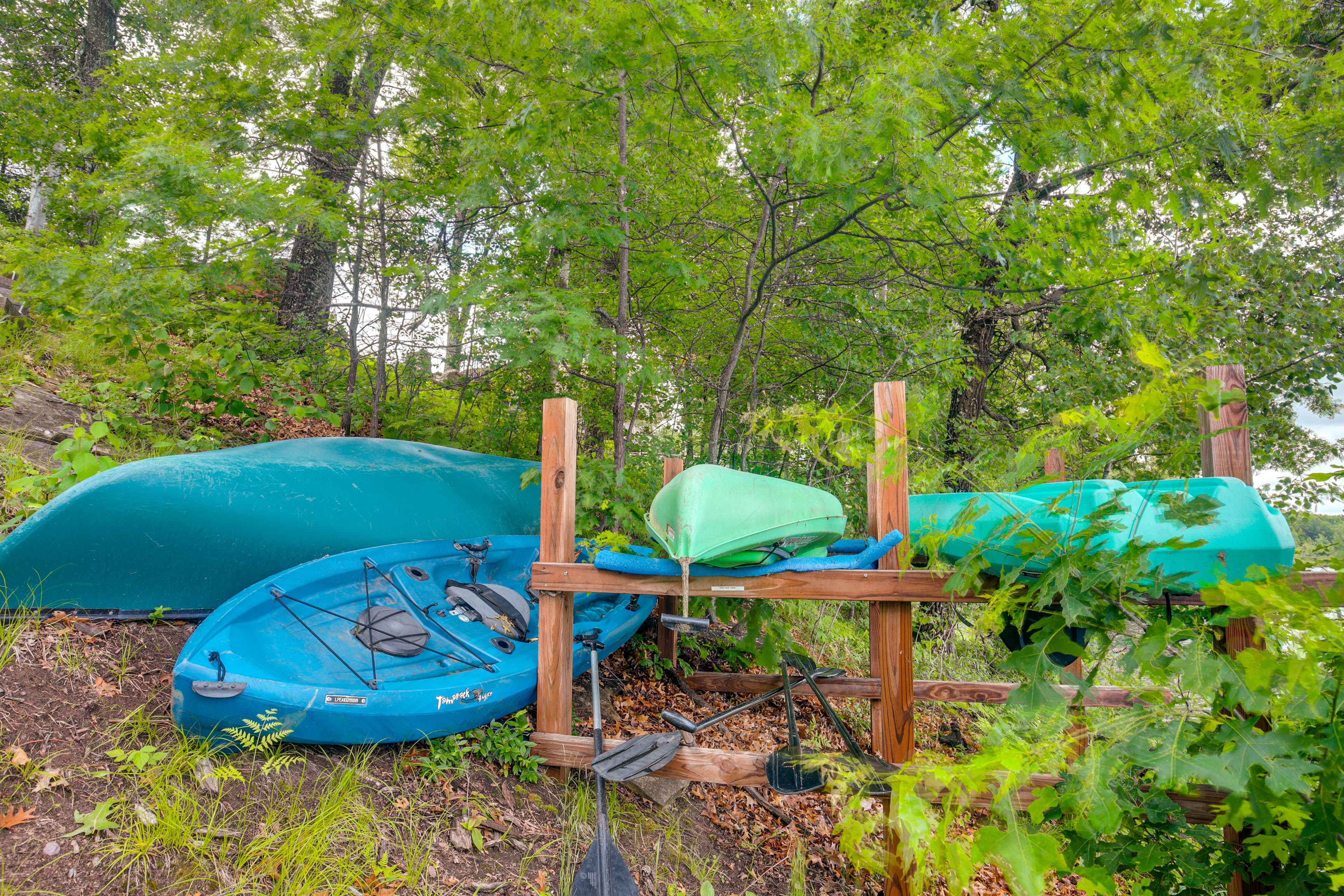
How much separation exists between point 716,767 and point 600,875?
0.66 m

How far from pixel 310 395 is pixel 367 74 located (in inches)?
101

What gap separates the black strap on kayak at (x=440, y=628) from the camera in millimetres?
2969

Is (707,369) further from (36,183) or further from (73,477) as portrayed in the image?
(36,183)

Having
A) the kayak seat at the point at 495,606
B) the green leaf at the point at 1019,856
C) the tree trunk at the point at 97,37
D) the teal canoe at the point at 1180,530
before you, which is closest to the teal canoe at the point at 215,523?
the kayak seat at the point at 495,606

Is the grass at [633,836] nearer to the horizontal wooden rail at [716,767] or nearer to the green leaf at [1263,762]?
the horizontal wooden rail at [716,767]

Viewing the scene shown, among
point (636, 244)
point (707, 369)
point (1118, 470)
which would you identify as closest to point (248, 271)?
point (636, 244)

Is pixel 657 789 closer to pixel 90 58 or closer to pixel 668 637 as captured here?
pixel 668 637

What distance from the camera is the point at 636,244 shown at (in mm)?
5203

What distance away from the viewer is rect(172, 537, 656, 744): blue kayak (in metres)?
2.34

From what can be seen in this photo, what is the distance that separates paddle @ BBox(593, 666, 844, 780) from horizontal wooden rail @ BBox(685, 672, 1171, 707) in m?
0.95

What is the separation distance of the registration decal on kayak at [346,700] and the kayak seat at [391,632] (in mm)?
459

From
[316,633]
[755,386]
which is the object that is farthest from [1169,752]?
[755,386]

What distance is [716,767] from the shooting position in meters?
2.73

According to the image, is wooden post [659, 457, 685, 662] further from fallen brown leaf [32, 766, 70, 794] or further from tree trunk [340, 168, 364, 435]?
tree trunk [340, 168, 364, 435]
